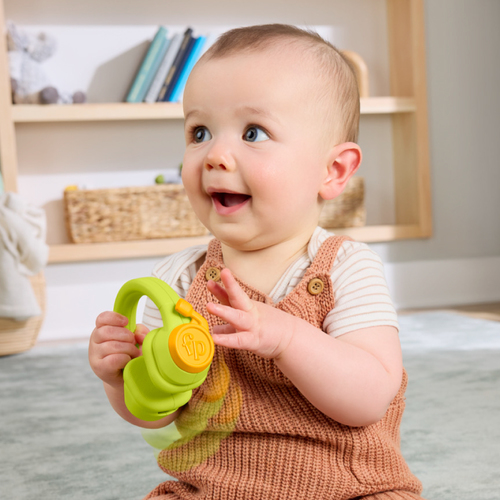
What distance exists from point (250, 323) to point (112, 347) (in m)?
0.15

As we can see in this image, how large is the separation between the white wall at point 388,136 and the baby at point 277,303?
1.83 m

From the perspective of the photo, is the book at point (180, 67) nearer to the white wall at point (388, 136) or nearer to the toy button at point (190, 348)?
A: the white wall at point (388, 136)

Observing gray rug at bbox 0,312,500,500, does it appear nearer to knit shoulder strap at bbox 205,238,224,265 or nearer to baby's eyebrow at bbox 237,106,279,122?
knit shoulder strap at bbox 205,238,224,265

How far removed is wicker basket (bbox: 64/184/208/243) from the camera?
2.27 m

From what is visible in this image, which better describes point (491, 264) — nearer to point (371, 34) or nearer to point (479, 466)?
point (371, 34)

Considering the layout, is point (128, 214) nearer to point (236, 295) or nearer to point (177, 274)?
point (177, 274)

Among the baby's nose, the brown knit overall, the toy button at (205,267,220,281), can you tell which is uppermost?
the baby's nose

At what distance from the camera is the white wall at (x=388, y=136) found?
7.97 feet

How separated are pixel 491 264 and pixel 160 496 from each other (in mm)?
2322

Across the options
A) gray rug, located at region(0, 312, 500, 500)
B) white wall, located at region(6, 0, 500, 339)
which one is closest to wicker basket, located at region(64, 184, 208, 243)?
white wall, located at region(6, 0, 500, 339)

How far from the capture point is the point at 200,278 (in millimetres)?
618

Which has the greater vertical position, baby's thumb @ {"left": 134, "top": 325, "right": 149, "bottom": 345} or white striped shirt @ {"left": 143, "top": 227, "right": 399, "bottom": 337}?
white striped shirt @ {"left": 143, "top": 227, "right": 399, "bottom": 337}

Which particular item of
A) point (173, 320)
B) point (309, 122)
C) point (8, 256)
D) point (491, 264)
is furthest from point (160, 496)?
point (491, 264)

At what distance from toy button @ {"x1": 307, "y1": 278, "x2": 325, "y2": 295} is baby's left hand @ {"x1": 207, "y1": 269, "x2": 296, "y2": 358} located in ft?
0.24
